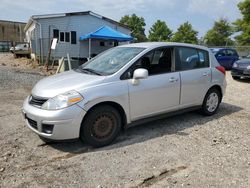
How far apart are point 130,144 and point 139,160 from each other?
21.8 inches

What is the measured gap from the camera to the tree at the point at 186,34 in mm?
52719

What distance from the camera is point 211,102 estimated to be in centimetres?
557

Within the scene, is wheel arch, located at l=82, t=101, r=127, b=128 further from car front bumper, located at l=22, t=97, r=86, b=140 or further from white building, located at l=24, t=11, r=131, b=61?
white building, located at l=24, t=11, r=131, b=61

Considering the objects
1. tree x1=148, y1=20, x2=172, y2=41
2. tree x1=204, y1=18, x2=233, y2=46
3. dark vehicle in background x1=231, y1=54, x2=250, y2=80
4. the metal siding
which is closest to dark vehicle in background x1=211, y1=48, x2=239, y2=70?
dark vehicle in background x1=231, y1=54, x2=250, y2=80

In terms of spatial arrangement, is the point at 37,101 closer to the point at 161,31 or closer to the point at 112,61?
the point at 112,61

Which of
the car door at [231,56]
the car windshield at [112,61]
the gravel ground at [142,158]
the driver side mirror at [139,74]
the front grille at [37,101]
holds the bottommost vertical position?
the gravel ground at [142,158]

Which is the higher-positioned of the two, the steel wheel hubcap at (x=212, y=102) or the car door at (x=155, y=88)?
the car door at (x=155, y=88)

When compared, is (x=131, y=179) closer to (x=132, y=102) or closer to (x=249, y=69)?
(x=132, y=102)

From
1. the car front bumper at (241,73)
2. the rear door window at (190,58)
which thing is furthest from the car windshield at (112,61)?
the car front bumper at (241,73)

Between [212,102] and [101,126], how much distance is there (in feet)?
9.75

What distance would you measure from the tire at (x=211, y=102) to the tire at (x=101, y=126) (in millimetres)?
2327

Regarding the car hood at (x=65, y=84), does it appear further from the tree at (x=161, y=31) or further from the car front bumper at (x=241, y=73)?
the tree at (x=161, y=31)

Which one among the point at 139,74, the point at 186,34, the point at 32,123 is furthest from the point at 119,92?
the point at 186,34

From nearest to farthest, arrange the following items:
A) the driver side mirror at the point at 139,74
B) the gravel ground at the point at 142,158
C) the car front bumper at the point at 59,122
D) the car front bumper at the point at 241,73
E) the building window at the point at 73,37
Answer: the gravel ground at the point at 142,158 < the car front bumper at the point at 59,122 < the driver side mirror at the point at 139,74 < the car front bumper at the point at 241,73 < the building window at the point at 73,37
